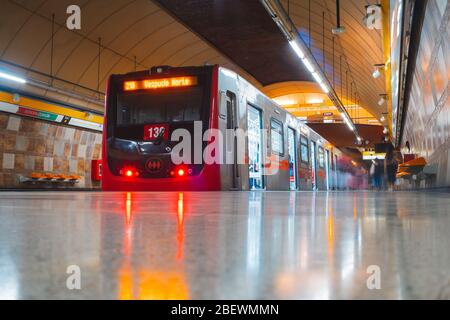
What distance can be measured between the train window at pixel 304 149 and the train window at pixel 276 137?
2.05 m

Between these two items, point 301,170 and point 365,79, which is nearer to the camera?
point 301,170

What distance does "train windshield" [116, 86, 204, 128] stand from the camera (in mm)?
8023

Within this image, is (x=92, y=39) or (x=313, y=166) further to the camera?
(x=92, y=39)

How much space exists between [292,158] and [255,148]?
2963 millimetres

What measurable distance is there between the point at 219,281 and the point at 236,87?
26.6 ft

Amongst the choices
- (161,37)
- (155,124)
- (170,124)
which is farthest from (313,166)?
(161,37)

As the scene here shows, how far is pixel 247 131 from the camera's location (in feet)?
28.7

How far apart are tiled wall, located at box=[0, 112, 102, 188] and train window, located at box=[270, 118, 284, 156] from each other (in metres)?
9.15

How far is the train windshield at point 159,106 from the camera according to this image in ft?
26.3

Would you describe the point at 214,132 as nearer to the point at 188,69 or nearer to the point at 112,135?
the point at 188,69

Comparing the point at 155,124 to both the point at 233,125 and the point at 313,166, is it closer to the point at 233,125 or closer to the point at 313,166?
the point at 233,125

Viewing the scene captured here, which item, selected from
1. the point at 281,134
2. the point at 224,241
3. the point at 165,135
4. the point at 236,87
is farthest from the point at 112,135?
the point at 224,241

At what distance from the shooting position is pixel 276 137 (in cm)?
1059

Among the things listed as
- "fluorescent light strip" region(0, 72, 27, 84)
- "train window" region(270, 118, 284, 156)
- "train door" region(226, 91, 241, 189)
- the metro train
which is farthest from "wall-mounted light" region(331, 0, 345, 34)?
"fluorescent light strip" region(0, 72, 27, 84)
